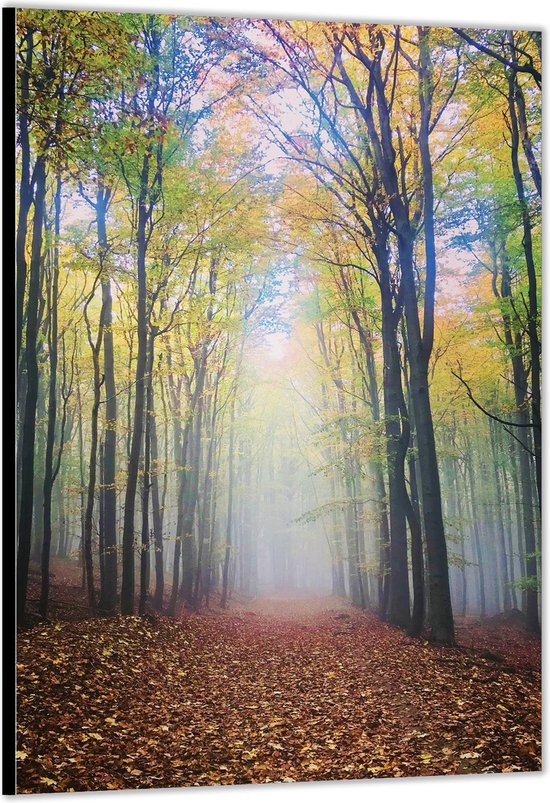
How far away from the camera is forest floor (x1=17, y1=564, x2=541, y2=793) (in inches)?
132

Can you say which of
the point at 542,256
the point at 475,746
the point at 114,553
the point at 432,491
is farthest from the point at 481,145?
the point at 114,553

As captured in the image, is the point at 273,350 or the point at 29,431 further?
the point at 273,350

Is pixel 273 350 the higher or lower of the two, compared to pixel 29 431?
higher

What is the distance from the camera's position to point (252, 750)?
3.59m

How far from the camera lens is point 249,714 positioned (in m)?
3.79

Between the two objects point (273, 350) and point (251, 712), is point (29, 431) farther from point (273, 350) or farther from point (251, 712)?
point (273, 350)

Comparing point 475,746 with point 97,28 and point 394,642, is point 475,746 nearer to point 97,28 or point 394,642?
point 394,642

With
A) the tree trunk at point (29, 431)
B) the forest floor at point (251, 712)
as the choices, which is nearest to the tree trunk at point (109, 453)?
the forest floor at point (251, 712)

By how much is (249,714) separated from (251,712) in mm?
27

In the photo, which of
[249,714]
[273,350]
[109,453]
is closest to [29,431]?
[109,453]

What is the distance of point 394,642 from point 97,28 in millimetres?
6084

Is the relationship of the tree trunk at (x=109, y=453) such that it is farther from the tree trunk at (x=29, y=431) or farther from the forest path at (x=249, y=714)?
the tree trunk at (x=29, y=431)

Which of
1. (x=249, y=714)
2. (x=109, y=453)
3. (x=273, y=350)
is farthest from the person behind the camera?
(x=273, y=350)

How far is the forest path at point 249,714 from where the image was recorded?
3.35 m
